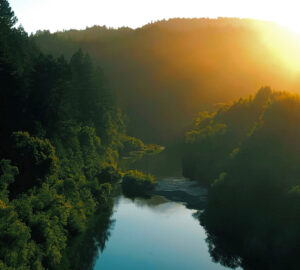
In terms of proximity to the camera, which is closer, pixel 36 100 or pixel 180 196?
pixel 36 100

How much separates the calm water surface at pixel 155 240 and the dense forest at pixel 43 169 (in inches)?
141

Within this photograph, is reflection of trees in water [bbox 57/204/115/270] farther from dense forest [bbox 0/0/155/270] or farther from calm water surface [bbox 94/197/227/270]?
calm water surface [bbox 94/197/227/270]

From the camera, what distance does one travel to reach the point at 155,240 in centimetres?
6272

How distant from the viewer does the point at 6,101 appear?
211ft

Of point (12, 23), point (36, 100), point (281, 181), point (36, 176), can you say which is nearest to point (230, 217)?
point (281, 181)

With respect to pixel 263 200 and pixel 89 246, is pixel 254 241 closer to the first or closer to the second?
pixel 263 200

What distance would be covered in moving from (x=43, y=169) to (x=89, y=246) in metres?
14.1

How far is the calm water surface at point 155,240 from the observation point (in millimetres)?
54531

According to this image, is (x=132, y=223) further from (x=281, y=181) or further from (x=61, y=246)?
(x=281, y=181)

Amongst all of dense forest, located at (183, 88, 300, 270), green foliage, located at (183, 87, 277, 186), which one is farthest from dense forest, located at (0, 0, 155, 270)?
green foliage, located at (183, 87, 277, 186)

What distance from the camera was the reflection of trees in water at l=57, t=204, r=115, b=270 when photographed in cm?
5233

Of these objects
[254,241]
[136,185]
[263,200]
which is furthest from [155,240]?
[136,185]

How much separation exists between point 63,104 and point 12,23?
54471mm

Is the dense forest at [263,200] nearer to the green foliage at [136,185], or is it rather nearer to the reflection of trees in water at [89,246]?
the reflection of trees in water at [89,246]
